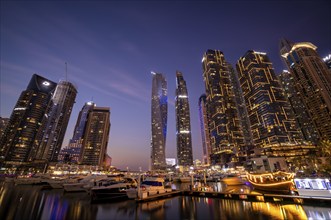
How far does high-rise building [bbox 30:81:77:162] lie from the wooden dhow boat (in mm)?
181239

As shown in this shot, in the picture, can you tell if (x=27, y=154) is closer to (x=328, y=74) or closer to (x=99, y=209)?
(x=99, y=209)

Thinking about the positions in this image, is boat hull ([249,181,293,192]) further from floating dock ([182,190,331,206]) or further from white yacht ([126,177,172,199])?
white yacht ([126,177,172,199])

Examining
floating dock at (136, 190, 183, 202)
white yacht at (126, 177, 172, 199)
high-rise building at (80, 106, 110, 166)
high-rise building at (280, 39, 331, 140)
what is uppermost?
high-rise building at (280, 39, 331, 140)

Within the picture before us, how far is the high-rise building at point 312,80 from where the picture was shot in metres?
136

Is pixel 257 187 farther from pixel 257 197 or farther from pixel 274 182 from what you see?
pixel 257 197

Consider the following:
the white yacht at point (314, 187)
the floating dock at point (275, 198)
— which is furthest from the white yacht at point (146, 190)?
the white yacht at point (314, 187)

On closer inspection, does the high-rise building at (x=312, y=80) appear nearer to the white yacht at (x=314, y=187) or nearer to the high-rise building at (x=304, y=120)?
the high-rise building at (x=304, y=120)

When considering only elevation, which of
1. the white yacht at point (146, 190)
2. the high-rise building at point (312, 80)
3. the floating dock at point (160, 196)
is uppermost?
the high-rise building at point (312, 80)

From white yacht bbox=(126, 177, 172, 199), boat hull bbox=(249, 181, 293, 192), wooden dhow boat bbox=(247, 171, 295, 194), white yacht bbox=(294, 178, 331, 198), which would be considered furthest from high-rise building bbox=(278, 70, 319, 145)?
white yacht bbox=(126, 177, 172, 199)

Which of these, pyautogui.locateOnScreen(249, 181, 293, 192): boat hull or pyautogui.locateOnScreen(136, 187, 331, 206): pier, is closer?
pyautogui.locateOnScreen(136, 187, 331, 206): pier

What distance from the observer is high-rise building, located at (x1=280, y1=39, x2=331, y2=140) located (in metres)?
136

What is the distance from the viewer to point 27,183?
52.5 m

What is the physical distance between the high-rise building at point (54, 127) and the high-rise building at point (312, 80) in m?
249

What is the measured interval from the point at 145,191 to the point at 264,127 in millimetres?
171071
